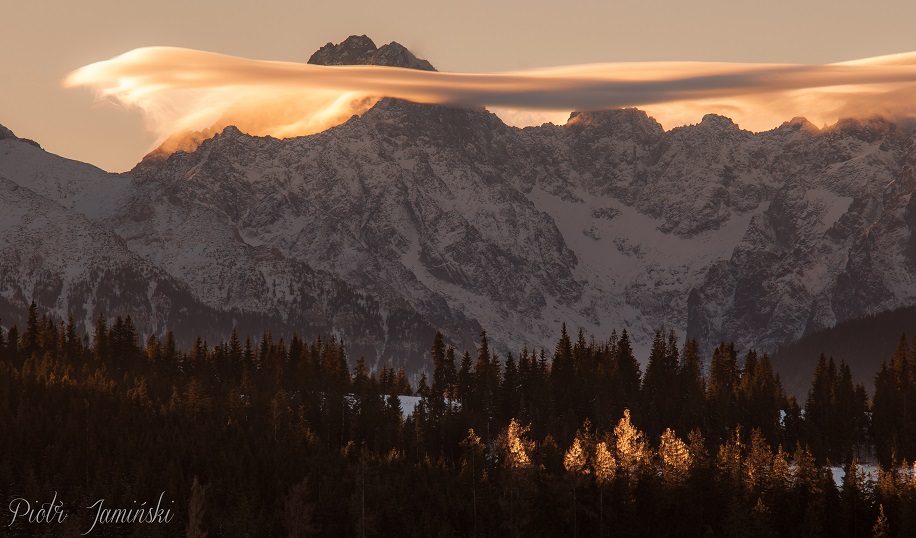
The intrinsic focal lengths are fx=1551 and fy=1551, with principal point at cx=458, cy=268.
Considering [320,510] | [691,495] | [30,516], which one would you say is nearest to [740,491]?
[691,495]

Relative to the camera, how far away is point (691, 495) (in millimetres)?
158125

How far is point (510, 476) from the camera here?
156m

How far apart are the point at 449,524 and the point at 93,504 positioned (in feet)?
121

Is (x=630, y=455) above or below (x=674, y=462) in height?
above

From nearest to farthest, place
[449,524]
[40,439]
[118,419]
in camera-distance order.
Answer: [449,524] < [40,439] < [118,419]

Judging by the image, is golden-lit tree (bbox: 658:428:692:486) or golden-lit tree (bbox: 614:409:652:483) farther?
golden-lit tree (bbox: 658:428:692:486)

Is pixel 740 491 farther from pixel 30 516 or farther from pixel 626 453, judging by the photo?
pixel 30 516

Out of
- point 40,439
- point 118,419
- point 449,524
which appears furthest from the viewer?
point 118,419

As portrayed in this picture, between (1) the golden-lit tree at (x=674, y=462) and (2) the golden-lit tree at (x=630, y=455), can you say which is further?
(1) the golden-lit tree at (x=674, y=462)

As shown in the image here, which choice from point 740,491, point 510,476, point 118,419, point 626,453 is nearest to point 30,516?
point 118,419

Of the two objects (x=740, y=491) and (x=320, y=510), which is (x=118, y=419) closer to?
(x=320, y=510)

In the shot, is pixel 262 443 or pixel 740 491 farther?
pixel 262 443

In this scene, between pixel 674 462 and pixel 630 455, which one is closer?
pixel 630 455

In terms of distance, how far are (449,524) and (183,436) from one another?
43.9m
